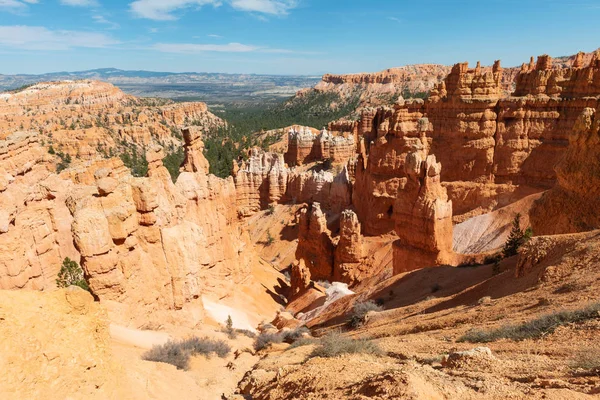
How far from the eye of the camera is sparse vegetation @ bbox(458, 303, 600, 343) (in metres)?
6.34

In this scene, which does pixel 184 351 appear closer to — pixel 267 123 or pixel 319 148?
pixel 319 148

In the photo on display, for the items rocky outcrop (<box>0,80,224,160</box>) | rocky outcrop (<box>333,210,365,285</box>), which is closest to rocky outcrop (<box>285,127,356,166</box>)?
rocky outcrop (<box>333,210,365,285</box>)

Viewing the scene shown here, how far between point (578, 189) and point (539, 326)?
10.2 meters

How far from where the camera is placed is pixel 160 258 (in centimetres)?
1186

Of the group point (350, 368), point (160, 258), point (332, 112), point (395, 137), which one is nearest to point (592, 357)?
point (350, 368)

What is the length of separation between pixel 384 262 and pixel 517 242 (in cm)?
963

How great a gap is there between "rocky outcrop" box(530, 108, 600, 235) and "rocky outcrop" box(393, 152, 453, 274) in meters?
4.03

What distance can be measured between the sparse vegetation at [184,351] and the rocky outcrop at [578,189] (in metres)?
12.6

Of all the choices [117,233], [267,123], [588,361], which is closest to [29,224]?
[117,233]

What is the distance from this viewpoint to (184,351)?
29.1 feet

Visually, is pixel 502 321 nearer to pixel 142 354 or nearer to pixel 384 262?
pixel 142 354

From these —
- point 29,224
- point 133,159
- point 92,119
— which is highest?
point 29,224

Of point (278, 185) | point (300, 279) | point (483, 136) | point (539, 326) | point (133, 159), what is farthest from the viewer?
point (133, 159)

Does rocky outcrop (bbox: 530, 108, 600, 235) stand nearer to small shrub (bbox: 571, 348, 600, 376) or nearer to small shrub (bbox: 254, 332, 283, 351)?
small shrub (bbox: 571, 348, 600, 376)
